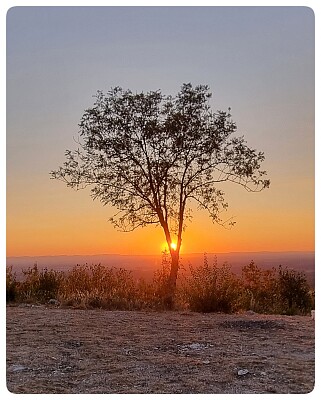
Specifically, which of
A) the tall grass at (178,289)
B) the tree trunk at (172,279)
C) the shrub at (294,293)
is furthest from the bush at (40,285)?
the shrub at (294,293)

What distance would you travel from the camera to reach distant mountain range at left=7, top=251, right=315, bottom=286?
19.3 feet

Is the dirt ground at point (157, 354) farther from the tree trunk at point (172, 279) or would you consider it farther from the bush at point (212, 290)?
the tree trunk at point (172, 279)

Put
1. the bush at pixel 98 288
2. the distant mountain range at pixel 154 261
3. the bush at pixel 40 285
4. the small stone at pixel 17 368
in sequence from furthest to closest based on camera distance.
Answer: the bush at pixel 40 285
the bush at pixel 98 288
the distant mountain range at pixel 154 261
the small stone at pixel 17 368

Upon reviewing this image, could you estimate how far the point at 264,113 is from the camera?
5.77m

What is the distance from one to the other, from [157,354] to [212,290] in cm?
184

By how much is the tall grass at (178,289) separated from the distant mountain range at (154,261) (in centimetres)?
11

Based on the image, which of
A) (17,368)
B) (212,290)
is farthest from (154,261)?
(17,368)

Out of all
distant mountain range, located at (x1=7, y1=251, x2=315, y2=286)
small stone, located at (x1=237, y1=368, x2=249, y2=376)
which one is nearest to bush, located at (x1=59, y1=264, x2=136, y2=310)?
distant mountain range, located at (x1=7, y1=251, x2=315, y2=286)

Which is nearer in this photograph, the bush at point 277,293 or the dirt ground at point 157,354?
the dirt ground at point 157,354

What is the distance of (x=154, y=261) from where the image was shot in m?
6.78

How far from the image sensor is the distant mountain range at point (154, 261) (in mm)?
5891

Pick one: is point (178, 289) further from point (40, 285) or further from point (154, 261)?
point (40, 285)

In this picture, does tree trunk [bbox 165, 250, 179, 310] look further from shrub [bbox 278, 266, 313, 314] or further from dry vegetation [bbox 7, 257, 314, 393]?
shrub [bbox 278, 266, 313, 314]
